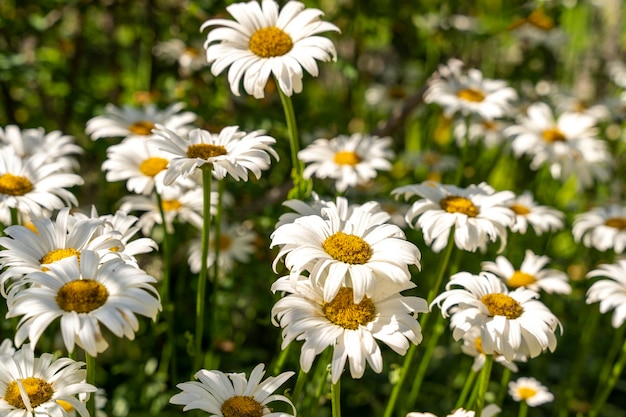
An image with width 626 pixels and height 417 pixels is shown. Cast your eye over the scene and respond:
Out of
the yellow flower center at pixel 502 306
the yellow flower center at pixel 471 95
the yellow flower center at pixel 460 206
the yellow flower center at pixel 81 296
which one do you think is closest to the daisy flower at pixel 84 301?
the yellow flower center at pixel 81 296

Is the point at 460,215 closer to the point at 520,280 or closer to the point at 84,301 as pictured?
the point at 520,280

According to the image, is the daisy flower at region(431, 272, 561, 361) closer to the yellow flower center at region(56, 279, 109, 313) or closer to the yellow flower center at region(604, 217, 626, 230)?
the yellow flower center at region(56, 279, 109, 313)

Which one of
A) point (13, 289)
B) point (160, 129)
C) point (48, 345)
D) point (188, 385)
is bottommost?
point (48, 345)

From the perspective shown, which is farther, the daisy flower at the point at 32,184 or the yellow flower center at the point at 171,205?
the yellow flower center at the point at 171,205

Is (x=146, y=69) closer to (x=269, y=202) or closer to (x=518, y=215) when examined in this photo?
(x=269, y=202)

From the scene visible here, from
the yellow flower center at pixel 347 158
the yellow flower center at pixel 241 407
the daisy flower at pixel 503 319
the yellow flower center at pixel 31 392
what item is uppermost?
the yellow flower center at pixel 347 158

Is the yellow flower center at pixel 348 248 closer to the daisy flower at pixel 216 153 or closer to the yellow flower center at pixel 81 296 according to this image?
the daisy flower at pixel 216 153

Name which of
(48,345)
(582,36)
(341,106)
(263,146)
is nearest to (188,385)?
(263,146)

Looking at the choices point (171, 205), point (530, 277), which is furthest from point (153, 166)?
point (530, 277)
